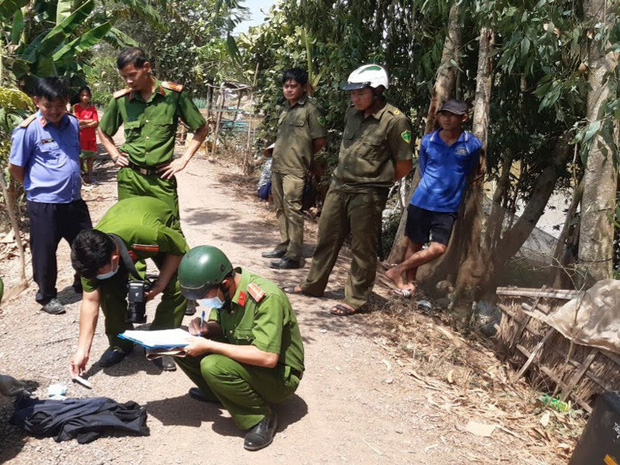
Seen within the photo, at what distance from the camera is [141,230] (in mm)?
3500

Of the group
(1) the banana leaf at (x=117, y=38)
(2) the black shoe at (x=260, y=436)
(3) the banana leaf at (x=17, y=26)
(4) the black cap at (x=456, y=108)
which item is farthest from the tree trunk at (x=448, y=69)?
(1) the banana leaf at (x=117, y=38)

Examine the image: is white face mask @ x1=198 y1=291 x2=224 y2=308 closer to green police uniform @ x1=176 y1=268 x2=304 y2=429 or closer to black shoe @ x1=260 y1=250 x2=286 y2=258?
green police uniform @ x1=176 y1=268 x2=304 y2=429

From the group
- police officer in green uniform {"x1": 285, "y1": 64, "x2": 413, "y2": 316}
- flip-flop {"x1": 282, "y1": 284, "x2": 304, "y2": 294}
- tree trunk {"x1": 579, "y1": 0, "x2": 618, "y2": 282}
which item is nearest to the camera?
tree trunk {"x1": 579, "y1": 0, "x2": 618, "y2": 282}

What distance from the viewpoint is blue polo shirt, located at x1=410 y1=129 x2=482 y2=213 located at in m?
4.84

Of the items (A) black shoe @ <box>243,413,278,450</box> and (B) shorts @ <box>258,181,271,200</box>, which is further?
(B) shorts @ <box>258,181,271,200</box>

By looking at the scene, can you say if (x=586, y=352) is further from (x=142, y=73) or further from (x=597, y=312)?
(x=142, y=73)

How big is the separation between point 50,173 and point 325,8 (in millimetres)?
3903

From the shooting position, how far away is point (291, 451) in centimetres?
314

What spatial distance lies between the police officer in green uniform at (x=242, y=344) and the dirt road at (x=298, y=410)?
23 centimetres

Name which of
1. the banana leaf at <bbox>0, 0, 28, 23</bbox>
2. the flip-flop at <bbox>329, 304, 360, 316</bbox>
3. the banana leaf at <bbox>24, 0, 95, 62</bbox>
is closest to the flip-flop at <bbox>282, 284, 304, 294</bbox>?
the flip-flop at <bbox>329, 304, 360, 316</bbox>

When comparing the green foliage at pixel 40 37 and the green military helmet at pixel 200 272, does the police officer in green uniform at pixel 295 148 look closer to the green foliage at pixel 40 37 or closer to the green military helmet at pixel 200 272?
the green foliage at pixel 40 37

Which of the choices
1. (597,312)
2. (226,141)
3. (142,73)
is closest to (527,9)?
(597,312)

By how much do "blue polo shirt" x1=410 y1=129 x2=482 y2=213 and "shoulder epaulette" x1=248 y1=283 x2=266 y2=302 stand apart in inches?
91.5

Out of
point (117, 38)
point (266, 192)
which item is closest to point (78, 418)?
point (266, 192)
